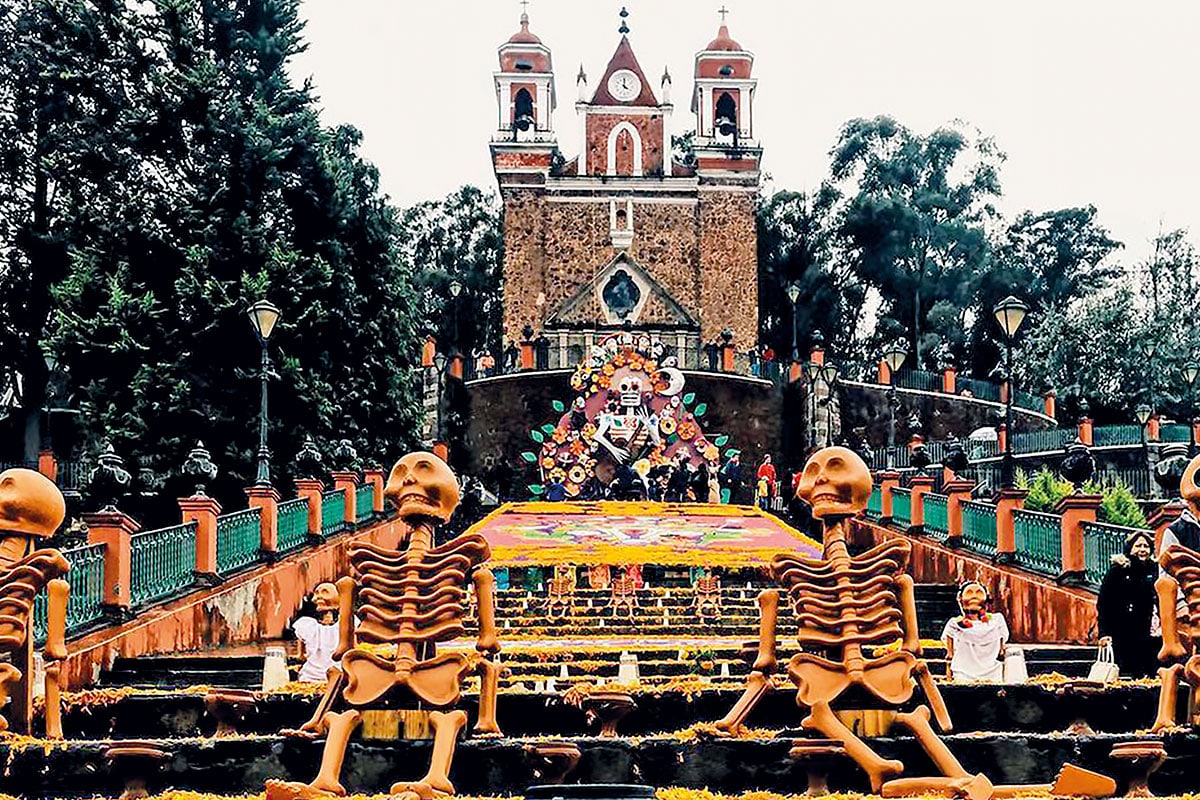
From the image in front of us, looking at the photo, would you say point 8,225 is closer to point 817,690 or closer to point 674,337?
point 674,337

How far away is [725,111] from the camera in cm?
5881

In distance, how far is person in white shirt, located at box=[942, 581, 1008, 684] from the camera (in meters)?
11.0

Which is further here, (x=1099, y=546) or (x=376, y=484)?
(x=376, y=484)

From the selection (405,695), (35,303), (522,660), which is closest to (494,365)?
(35,303)

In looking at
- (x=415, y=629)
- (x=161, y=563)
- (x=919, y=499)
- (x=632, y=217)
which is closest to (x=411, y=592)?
(x=415, y=629)

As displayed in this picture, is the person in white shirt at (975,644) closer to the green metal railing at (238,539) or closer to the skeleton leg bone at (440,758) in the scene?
the skeleton leg bone at (440,758)

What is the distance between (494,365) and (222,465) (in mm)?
17902

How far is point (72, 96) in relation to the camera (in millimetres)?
31016

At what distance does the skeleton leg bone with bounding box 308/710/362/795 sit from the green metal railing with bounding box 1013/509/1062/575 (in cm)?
1278

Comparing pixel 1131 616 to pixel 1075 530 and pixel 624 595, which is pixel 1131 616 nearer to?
pixel 1075 530

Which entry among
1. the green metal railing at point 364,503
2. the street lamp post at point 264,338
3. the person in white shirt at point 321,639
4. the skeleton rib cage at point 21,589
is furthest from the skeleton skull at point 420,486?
the green metal railing at point 364,503

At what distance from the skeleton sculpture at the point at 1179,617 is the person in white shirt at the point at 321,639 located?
236 inches

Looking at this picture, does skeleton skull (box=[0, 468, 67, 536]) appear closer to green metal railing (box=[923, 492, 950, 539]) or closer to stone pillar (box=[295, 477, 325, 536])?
stone pillar (box=[295, 477, 325, 536])

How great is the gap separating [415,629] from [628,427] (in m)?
28.9
